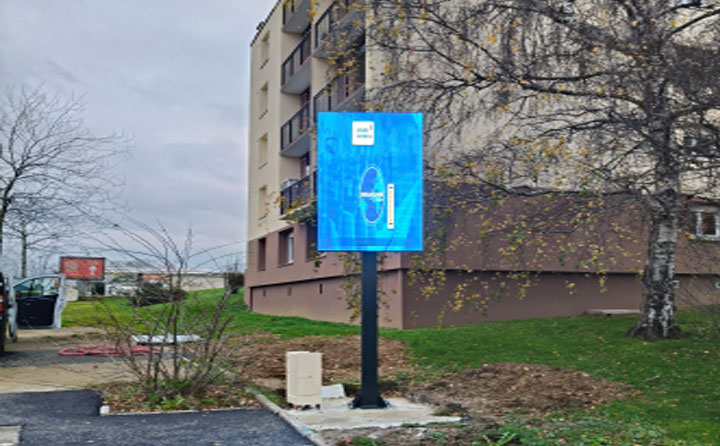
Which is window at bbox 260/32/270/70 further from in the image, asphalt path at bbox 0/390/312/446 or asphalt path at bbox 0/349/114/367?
asphalt path at bbox 0/390/312/446

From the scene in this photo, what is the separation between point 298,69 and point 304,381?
748 inches

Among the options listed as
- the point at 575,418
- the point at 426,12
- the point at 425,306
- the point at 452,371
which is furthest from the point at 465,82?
the point at 425,306

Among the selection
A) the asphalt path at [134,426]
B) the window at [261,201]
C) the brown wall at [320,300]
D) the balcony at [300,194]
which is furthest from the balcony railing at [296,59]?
the asphalt path at [134,426]

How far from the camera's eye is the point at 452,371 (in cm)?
1123

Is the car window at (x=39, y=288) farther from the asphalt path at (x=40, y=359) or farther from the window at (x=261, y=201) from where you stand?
the window at (x=261, y=201)

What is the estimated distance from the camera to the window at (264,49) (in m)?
31.7

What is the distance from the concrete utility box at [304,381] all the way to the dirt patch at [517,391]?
59.9 inches

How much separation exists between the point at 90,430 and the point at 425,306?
38.0 ft

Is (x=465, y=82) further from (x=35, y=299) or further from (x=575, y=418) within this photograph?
(x=35, y=299)

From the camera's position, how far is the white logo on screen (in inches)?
350

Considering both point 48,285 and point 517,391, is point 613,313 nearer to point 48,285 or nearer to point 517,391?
point 517,391

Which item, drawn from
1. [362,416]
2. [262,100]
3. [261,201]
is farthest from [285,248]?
[362,416]

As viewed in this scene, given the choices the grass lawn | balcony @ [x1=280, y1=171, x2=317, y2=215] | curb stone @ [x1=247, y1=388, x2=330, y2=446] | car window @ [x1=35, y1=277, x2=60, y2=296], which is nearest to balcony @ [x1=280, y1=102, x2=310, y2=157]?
balcony @ [x1=280, y1=171, x2=317, y2=215]

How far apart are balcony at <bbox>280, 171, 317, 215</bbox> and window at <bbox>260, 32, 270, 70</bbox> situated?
8649 millimetres
